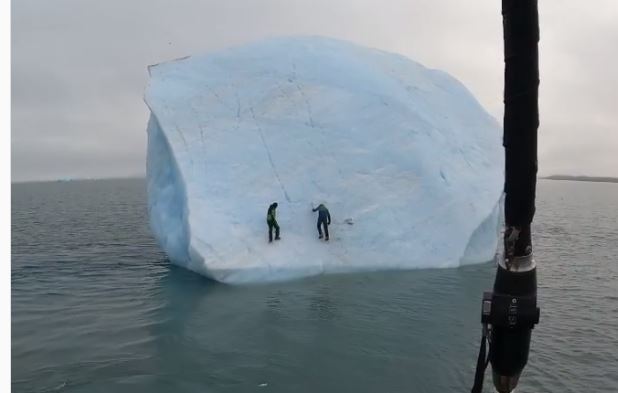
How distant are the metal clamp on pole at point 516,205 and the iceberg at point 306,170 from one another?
8.56m

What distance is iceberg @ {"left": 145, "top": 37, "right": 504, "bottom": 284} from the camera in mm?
10945

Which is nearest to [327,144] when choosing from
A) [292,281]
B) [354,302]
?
[292,281]

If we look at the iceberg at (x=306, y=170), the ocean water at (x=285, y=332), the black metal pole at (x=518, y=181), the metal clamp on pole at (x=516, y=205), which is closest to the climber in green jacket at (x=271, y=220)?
the iceberg at (x=306, y=170)

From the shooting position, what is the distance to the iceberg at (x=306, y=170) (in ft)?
35.9

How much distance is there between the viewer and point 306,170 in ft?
39.1

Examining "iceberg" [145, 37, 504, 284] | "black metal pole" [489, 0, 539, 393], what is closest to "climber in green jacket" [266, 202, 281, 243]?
"iceberg" [145, 37, 504, 284]

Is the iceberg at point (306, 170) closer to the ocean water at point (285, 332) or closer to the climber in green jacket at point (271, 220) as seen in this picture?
the climber in green jacket at point (271, 220)

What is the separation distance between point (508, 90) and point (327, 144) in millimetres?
10470

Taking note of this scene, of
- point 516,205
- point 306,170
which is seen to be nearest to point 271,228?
point 306,170

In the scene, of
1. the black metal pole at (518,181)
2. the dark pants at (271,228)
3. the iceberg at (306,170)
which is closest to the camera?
the black metal pole at (518,181)

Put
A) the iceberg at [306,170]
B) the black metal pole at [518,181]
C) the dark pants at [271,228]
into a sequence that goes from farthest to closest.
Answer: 1. the iceberg at [306,170]
2. the dark pants at [271,228]
3. the black metal pole at [518,181]
